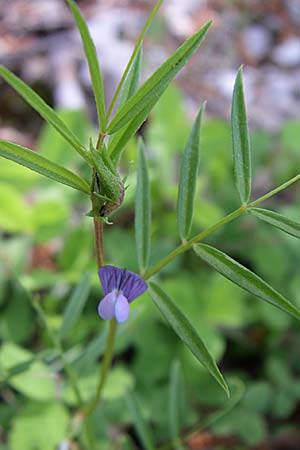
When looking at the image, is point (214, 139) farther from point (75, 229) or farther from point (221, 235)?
point (75, 229)

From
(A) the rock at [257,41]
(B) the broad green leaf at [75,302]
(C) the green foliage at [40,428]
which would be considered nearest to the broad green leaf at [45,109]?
(B) the broad green leaf at [75,302]

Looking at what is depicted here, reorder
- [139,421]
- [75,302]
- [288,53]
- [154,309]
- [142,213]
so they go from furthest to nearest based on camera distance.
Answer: [288,53] < [154,309] < [139,421] < [75,302] < [142,213]

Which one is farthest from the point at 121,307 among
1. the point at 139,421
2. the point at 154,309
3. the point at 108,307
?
the point at 154,309

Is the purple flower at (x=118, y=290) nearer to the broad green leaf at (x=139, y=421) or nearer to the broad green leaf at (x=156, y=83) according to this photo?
the broad green leaf at (x=156, y=83)

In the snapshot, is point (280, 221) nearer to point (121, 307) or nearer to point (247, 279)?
point (247, 279)

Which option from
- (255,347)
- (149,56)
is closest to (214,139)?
(255,347)

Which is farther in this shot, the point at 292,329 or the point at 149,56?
the point at 149,56
